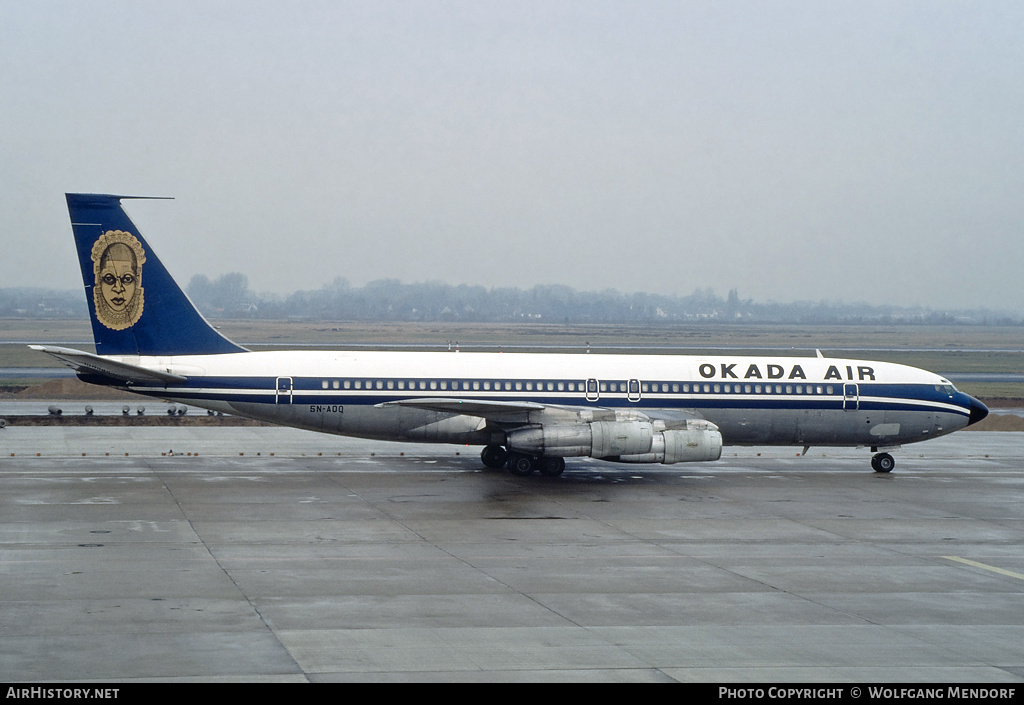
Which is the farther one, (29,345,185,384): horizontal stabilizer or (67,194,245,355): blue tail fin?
(67,194,245,355): blue tail fin

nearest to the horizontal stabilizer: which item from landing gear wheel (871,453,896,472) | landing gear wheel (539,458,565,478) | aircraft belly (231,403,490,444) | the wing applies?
aircraft belly (231,403,490,444)

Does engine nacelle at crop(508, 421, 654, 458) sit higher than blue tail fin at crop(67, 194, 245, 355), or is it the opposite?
blue tail fin at crop(67, 194, 245, 355)

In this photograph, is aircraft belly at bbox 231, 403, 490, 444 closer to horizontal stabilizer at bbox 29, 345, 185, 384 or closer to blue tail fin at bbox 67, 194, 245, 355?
horizontal stabilizer at bbox 29, 345, 185, 384

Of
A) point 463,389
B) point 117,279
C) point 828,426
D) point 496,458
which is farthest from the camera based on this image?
point 828,426

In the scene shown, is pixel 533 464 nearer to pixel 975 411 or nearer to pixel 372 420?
pixel 372 420

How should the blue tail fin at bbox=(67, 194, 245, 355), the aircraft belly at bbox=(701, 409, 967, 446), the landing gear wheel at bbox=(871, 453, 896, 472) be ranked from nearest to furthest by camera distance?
the blue tail fin at bbox=(67, 194, 245, 355) → the aircraft belly at bbox=(701, 409, 967, 446) → the landing gear wheel at bbox=(871, 453, 896, 472)

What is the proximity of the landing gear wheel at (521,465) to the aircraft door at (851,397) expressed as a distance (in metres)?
10.9

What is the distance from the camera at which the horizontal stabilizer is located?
28.0 m

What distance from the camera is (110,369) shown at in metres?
29.0

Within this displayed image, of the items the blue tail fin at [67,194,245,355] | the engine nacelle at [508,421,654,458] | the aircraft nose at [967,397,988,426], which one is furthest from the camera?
the aircraft nose at [967,397,988,426]

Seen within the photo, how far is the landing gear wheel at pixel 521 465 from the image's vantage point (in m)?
31.1

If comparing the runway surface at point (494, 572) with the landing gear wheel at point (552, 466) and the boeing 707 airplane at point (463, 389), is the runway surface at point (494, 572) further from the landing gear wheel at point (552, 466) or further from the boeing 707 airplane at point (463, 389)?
the boeing 707 airplane at point (463, 389)

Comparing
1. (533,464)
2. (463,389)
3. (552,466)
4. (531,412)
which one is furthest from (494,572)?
(463,389)

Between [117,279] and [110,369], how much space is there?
3103mm
